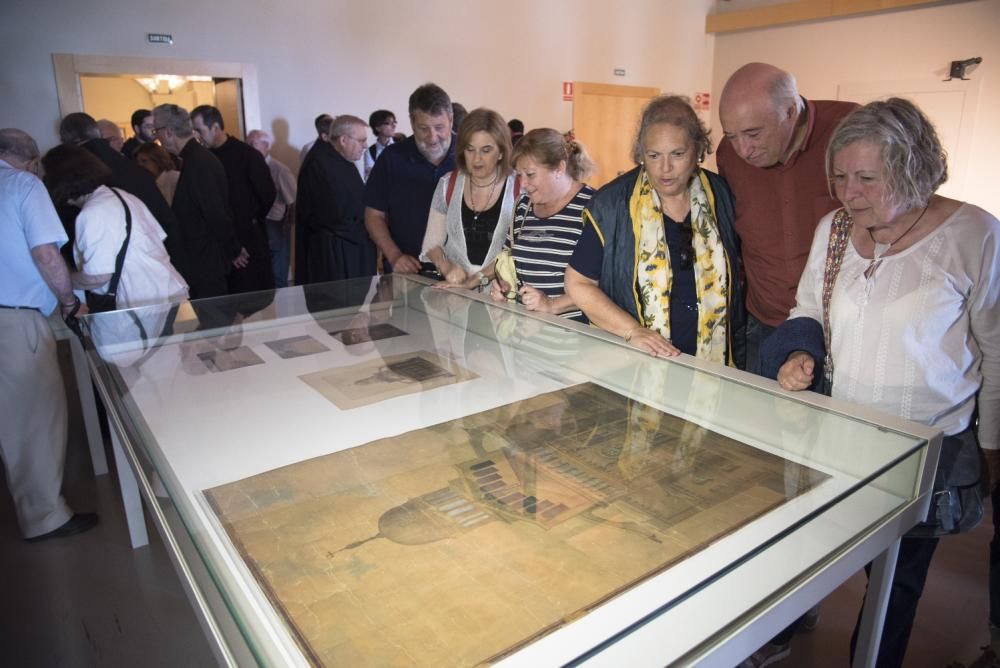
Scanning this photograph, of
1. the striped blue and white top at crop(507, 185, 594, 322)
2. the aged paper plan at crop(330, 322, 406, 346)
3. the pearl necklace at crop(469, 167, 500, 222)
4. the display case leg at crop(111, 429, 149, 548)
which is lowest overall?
the display case leg at crop(111, 429, 149, 548)

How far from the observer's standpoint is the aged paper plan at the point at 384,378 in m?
1.62

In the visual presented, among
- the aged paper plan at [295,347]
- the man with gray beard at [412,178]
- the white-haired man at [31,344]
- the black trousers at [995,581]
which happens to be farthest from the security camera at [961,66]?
the white-haired man at [31,344]

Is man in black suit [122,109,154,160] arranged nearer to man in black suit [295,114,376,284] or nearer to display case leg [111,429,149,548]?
man in black suit [295,114,376,284]

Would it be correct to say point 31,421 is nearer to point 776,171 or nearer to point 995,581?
point 776,171

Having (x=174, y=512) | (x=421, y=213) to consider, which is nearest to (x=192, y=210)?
(x=421, y=213)

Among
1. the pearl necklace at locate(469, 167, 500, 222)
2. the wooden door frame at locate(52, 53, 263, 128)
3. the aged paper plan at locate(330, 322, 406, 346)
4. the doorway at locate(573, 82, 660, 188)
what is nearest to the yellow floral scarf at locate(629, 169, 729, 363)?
the aged paper plan at locate(330, 322, 406, 346)

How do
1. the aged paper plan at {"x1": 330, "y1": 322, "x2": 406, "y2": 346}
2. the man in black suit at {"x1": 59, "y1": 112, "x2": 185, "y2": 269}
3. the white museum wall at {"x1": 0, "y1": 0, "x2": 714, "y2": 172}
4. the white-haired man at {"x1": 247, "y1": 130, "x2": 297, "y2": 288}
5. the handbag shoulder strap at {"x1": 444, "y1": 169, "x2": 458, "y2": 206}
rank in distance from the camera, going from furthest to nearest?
the white-haired man at {"x1": 247, "y1": 130, "x2": 297, "y2": 288} < the white museum wall at {"x1": 0, "y1": 0, "x2": 714, "y2": 172} < the man in black suit at {"x1": 59, "y1": 112, "x2": 185, "y2": 269} < the handbag shoulder strap at {"x1": 444, "y1": 169, "x2": 458, "y2": 206} < the aged paper plan at {"x1": 330, "y1": 322, "x2": 406, "y2": 346}

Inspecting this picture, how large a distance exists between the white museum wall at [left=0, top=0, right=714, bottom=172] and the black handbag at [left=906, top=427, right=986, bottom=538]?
5.99 metres

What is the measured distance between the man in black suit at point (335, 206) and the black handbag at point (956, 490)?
12.7 ft

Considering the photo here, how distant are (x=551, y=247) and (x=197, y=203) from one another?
2579 mm

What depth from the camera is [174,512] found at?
112 cm

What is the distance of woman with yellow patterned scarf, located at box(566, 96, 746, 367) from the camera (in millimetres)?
1937

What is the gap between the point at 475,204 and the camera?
9.11 ft

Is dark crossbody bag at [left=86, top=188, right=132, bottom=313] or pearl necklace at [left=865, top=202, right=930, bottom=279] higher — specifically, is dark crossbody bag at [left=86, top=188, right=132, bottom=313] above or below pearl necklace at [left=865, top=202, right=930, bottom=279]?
below
